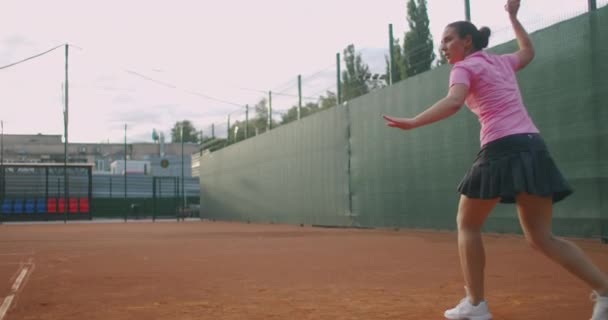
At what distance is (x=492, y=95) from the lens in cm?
298

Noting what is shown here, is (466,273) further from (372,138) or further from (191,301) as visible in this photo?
(372,138)

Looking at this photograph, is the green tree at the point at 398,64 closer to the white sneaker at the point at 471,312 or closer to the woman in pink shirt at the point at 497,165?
the woman in pink shirt at the point at 497,165

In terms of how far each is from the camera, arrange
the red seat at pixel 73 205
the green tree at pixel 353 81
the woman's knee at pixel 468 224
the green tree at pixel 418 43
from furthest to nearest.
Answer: the red seat at pixel 73 205 → the green tree at pixel 353 81 → the green tree at pixel 418 43 → the woman's knee at pixel 468 224

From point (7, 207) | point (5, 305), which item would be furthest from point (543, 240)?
point (7, 207)

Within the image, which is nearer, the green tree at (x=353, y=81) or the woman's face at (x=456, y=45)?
the woman's face at (x=456, y=45)

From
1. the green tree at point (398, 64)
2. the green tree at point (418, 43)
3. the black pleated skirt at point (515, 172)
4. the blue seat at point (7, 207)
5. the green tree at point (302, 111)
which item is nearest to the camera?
the black pleated skirt at point (515, 172)

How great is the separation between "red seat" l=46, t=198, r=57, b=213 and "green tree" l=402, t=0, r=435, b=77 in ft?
57.5

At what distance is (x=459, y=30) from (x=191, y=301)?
7.56 ft

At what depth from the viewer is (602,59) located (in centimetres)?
836

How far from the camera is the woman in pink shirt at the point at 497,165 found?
280 centimetres

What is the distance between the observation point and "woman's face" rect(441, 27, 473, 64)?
3.10 meters

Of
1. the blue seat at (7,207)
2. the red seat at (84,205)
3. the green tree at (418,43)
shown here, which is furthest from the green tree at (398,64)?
the blue seat at (7,207)

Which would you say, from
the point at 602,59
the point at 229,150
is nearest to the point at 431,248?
the point at 602,59

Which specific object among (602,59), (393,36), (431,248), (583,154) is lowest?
(431,248)
